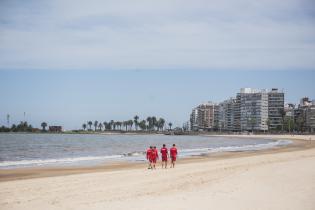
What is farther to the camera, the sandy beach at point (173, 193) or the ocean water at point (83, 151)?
the ocean water at point (83, 151)

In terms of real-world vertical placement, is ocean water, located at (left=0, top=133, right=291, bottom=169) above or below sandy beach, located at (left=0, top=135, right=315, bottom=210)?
below

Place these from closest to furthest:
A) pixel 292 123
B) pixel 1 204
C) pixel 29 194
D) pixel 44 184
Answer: pixel 1 204 < pixel 29 194 < pixel 44 184 < pixel 292 123

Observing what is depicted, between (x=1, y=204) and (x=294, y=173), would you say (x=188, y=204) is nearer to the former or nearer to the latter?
(x=1, y=204)

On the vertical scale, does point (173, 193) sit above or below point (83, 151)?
above

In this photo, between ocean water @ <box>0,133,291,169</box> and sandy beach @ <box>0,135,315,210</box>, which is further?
ocean water @ <box>0,133,291,169</box>

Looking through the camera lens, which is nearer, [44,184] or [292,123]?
[44,184]

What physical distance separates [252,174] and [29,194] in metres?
8.92

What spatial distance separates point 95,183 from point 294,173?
26.4 ft

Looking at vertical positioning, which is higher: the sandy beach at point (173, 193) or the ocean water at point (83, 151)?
the sandy beach at point (173, 193)

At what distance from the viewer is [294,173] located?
18578 millimetres

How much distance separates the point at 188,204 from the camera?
1186 centimetres

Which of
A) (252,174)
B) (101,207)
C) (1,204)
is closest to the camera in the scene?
(101,207)

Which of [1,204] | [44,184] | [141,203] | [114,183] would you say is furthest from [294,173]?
[1,204]

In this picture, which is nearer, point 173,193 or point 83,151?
point 173,193
